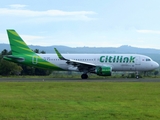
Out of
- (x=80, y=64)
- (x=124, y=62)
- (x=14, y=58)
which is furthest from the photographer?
(x=14, y=58)

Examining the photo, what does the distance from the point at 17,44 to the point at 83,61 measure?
8952 mm

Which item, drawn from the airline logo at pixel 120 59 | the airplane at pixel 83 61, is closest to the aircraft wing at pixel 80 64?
the airplane at pixel 83 61

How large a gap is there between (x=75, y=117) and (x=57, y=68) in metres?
34.3

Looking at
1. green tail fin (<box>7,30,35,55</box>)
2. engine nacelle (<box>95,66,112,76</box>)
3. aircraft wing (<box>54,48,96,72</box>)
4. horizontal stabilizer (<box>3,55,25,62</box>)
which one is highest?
green tail fin (<box>7,30,35,55</box>)

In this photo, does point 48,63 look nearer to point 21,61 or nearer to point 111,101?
point 21,61

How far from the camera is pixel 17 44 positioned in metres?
47.9

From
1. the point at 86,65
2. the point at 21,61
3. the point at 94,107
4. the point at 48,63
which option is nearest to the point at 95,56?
the point at 86,65

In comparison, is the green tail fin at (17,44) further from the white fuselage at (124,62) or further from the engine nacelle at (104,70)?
the engine nacelle at (104,70)

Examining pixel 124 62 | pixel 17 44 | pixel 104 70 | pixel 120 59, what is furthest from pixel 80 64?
pixel 17 44

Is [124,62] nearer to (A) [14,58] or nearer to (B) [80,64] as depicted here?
(B) [80,64]

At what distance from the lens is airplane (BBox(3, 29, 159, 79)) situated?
148 feet

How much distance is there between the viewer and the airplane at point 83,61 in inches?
1771

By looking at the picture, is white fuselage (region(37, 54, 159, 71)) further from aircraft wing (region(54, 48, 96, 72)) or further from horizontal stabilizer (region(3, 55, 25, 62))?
horizontal stabilizer (region(3, 55, 25, 62))

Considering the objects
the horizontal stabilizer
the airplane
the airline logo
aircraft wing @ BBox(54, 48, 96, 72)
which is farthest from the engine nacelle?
the horizontal stabilizer
